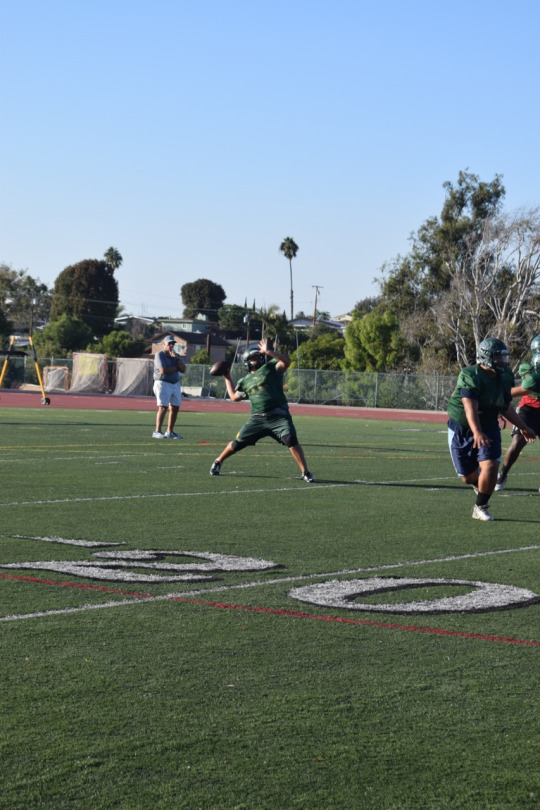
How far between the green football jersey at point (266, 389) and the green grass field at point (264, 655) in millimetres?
2490

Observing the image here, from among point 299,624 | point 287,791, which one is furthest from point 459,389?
point 287,791

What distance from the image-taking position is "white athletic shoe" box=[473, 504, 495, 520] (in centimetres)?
1098

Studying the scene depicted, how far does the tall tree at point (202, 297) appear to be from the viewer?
154m

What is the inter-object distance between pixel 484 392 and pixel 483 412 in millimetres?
231

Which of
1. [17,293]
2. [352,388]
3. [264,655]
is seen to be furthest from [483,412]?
[17,293]

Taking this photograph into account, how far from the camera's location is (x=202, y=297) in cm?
15525

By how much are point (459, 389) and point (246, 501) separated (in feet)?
8.57

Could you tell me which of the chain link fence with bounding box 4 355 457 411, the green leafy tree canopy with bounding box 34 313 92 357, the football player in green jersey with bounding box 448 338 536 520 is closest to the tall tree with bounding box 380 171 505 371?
the chain link fence with bounding box 4 355 457 411

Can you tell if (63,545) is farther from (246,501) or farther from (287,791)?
(287,791)

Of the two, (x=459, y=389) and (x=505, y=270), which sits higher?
(x=505, y=270)

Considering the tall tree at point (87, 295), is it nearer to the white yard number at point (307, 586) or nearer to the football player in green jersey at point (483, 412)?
the football player in green jersey at point (483, 412)

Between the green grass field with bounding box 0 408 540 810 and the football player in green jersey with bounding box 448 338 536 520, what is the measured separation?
0.47 meters

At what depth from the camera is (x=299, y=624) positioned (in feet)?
20.3

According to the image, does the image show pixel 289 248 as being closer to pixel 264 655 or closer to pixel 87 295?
pixel 87 295
